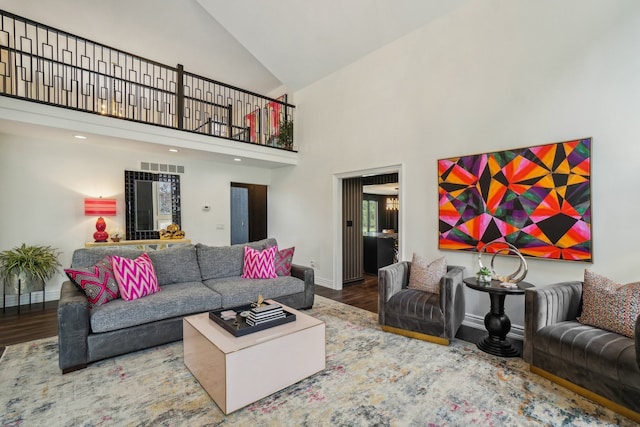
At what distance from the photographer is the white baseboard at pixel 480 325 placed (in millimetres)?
3154

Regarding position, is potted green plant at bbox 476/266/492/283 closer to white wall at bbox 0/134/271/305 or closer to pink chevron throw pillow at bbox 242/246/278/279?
pink chevron throw pillow at bbox 242/246/278/279

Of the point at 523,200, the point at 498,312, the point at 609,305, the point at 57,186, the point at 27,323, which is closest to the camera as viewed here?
the point at 609,305

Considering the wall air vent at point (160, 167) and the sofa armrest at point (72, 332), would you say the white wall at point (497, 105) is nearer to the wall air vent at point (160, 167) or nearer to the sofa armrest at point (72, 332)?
the wall air vent at point (160, 167)

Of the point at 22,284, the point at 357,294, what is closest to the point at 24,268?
the point at 22,284

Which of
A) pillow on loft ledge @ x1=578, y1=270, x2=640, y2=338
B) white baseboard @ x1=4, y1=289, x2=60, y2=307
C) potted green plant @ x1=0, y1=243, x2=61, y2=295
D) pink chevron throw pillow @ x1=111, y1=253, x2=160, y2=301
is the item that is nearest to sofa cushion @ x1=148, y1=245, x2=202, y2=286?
pink chevron throw pillow @ x1=111, y1=253, x2=160, y2=301

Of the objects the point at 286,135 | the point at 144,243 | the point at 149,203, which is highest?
the point at 286,135

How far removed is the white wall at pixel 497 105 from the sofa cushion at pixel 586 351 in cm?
85

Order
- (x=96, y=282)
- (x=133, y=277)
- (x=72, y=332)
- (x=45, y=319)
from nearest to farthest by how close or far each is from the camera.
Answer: (x=72, y=332) → (x=96, y=282) → (x=133, y=277) → (x=45, y=319)

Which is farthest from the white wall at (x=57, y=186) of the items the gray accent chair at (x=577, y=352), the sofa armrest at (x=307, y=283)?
the gray accent chair at (x=577, y=352)

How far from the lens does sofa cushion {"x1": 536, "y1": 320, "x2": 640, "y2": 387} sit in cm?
186

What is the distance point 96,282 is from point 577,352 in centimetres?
398

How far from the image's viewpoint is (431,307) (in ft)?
9.70

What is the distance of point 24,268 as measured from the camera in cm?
398

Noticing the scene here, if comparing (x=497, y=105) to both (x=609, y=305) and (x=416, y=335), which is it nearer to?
(x=609, y=305)
